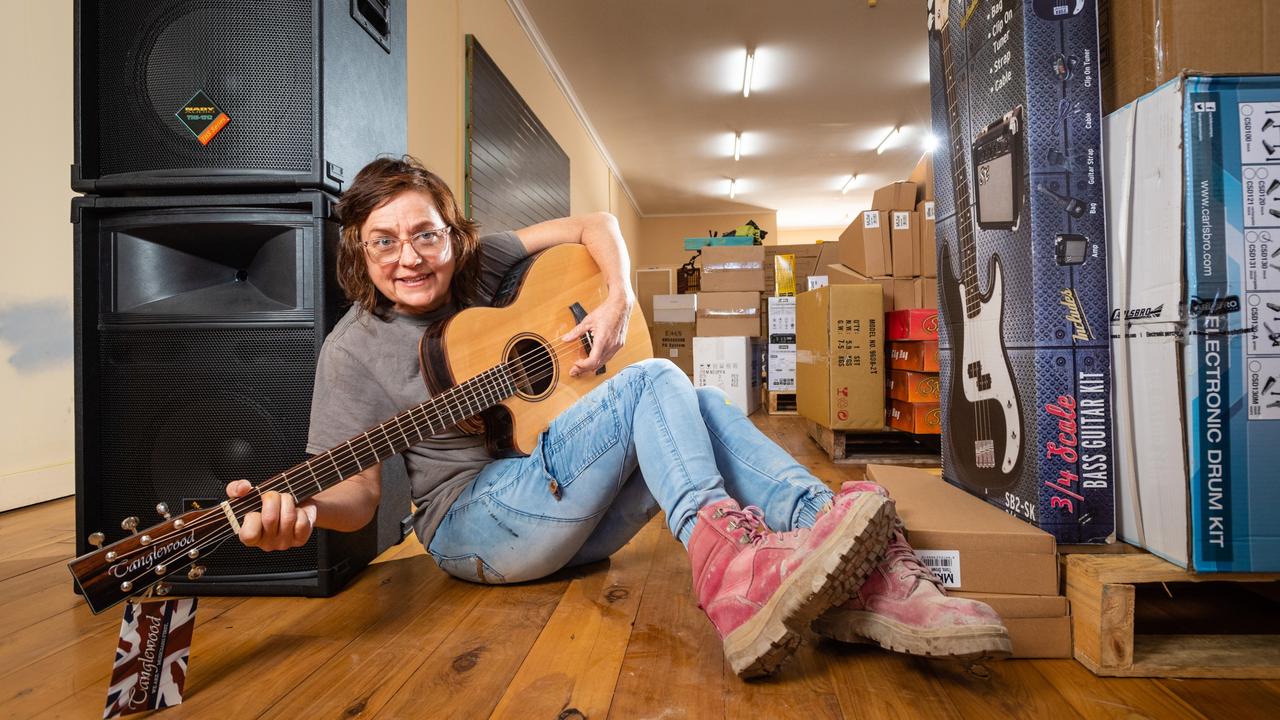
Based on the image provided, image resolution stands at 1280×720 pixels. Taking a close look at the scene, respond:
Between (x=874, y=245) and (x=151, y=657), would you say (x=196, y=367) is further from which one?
(x=874, y=245)

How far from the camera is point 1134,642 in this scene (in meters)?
0.90

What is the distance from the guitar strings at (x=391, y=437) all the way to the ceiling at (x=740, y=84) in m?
3.14

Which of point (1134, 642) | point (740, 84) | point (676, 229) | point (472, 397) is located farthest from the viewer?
point (676, 229)

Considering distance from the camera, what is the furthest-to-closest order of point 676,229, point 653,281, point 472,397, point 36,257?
point 676,229 < point 653,281 < point 36,257 < point 472,397

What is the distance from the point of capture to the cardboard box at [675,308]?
544cm

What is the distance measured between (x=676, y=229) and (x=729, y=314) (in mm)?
5290

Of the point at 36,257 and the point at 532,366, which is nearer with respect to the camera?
the point at 532,366

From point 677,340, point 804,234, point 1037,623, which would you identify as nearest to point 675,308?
point 677,340

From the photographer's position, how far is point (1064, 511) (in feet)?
3.14

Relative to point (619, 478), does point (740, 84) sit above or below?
above

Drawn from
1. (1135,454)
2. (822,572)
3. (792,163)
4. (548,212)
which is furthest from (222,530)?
(792,163)

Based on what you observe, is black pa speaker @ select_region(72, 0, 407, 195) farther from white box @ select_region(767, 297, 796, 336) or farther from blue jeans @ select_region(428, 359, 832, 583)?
white box @ select_region(767, 297, 796, 336)

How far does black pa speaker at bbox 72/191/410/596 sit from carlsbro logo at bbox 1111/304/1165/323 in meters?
1.31

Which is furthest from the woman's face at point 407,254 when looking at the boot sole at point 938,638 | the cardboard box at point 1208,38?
the cardboard box at point 1208,38
